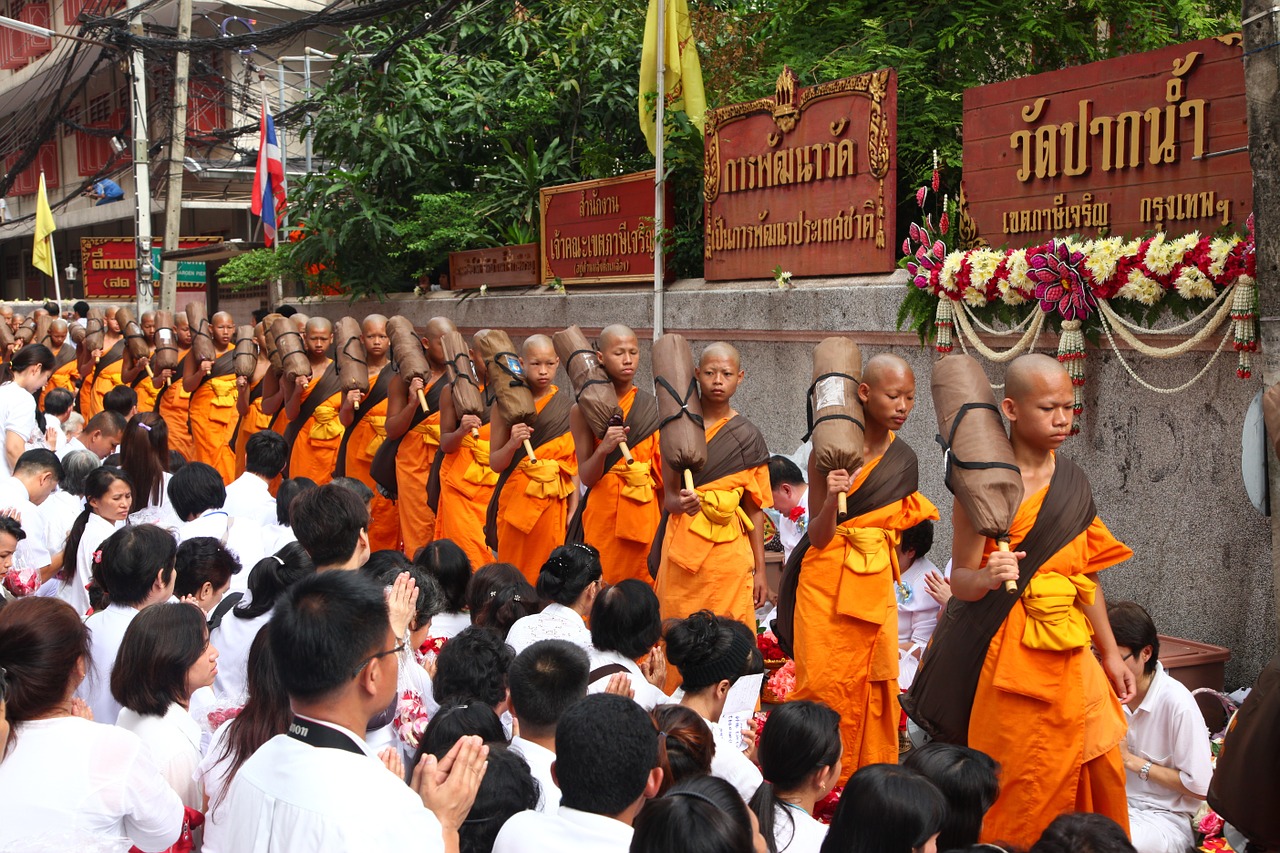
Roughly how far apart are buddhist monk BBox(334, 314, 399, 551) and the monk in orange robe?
1.33ft

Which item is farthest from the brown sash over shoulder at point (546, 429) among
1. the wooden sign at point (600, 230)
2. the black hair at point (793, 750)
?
the black hair at point (793, 750)

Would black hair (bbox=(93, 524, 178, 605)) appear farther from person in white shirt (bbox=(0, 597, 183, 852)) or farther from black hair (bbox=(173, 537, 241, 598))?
person in white shirt (bbox=(0, 597, 183, 852))

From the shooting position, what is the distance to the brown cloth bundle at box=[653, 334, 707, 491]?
568 cm

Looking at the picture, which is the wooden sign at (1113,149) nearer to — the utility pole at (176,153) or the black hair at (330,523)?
the black hair at (330,523)

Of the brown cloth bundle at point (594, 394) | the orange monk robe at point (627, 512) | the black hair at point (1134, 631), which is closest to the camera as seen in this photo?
the black hair at point (1134, 631)

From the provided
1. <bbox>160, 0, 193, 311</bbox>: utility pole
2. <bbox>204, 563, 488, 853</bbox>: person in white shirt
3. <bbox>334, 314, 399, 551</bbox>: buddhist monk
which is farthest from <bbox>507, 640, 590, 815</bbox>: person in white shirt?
<bbox>160, 0, 193, 311</bbox>: utility pole

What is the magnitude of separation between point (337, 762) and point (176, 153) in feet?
56.3

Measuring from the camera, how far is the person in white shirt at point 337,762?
223 cm

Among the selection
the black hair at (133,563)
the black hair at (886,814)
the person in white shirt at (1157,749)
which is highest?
the black hair at (133,563)

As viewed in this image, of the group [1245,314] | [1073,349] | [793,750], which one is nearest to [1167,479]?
[1073,349]

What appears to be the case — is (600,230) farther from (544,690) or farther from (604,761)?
(604,761)

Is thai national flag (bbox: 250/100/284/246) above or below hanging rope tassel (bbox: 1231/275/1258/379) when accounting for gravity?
above

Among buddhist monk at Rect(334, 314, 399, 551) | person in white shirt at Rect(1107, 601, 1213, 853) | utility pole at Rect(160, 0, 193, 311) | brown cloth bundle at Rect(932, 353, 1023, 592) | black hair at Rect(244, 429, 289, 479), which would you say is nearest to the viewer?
brown cloth bundle at Rect(932, 353, 1023, 592)

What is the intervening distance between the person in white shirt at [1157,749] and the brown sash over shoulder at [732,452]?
6.26ft
